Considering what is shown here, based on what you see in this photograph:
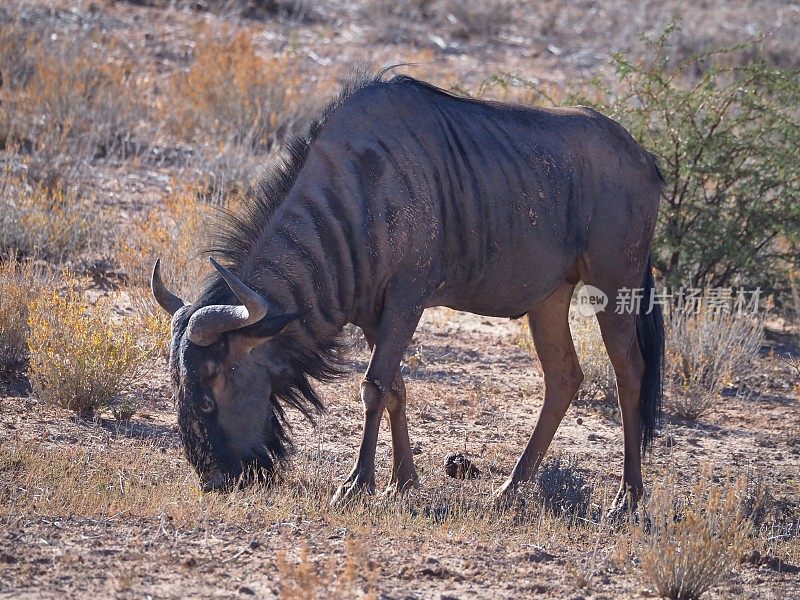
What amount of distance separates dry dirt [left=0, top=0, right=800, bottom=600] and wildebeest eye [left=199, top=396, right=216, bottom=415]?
404mm

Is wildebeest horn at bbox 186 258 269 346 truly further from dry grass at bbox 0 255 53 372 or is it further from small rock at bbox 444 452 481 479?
dry grass at bbox 0 255 53 372

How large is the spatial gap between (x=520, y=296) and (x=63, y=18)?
1126cm

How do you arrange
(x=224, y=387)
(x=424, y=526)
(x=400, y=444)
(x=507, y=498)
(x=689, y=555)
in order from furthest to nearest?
1. (x=400, y=444)
2. (x=507, y=498)
3. (x=224, y=387)
4. (x=424, y=526)
5. (x=689, y=555)

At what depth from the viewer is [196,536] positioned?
4723 mm

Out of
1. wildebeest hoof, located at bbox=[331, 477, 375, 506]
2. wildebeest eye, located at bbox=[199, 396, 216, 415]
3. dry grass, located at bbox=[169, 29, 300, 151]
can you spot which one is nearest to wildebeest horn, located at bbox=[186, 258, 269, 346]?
wildebeest eye, located at bbox=[199, 396, 216, 415]

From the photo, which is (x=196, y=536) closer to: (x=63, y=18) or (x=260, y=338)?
(x=260, y=338)

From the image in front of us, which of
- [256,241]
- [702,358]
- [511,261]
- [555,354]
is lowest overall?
[555,354]

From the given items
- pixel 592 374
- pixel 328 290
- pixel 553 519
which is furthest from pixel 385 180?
pixel 592 374

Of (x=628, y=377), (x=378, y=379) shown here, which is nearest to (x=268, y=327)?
(x=378, y=379)

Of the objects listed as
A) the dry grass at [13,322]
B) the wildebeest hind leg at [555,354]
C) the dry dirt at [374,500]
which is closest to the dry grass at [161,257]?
the dry dirt at [374,500]

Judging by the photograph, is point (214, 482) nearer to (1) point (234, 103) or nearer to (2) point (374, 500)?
(2) point (374, 500)

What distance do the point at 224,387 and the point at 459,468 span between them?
1.73 m

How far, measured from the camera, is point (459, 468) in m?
6.45


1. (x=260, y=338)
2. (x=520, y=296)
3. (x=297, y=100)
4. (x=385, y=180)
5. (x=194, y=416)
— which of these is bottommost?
(x=194, y=416)
